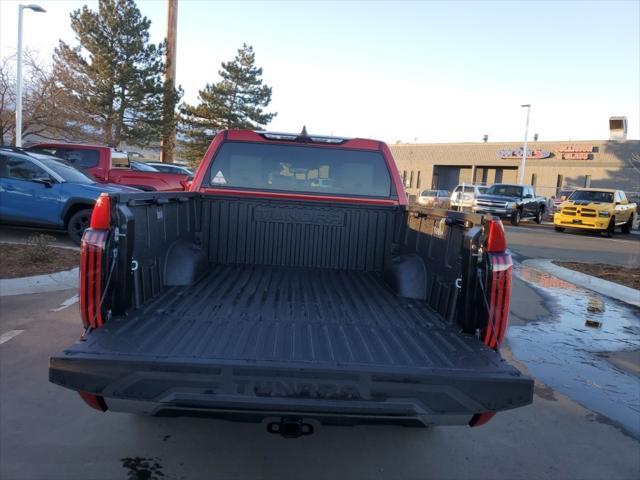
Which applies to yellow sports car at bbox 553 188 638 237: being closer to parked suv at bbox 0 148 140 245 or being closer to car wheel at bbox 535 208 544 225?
car wheel at bbox 535 208 544 225

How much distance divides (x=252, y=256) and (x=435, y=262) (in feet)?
5.63

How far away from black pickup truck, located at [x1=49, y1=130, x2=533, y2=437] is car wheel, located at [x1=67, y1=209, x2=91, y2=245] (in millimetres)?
6801

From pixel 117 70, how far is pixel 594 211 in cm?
2942

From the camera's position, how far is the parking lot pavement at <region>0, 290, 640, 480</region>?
3.27 meters

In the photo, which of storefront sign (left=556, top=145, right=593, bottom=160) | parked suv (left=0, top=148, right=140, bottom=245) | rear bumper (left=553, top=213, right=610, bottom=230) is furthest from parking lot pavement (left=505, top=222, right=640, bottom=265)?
storefront sign (left=556, top=145, right=593, bottom=160)

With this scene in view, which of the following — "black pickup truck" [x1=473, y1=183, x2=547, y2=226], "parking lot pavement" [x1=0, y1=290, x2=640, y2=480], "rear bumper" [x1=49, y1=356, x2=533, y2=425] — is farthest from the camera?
"black pickup truck" [x1=473, y1=183, x2=547, y2=226]

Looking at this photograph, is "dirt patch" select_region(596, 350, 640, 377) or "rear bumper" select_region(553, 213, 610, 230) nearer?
"dirt patch" select_region(596, 350, 640, 377)

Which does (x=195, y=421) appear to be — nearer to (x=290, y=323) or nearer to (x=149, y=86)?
(x=290, y=323)

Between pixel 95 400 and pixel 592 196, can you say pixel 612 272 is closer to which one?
pixel 95 400

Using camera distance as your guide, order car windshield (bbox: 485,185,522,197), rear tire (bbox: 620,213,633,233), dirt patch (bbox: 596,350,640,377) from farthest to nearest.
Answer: car windshield (bbox: 485,185,522,197), rear tire (bbox: 620,213,633,233), dirt patch (bbox: 596,350,640,377)

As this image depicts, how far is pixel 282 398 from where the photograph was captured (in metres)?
2.45

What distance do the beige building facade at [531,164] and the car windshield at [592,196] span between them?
10.2 metres

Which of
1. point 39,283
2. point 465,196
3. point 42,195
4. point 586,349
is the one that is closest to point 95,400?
point 586,349

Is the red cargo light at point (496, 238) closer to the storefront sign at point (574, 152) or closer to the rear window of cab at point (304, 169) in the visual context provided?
the rear window of cab at point (304, 169)
